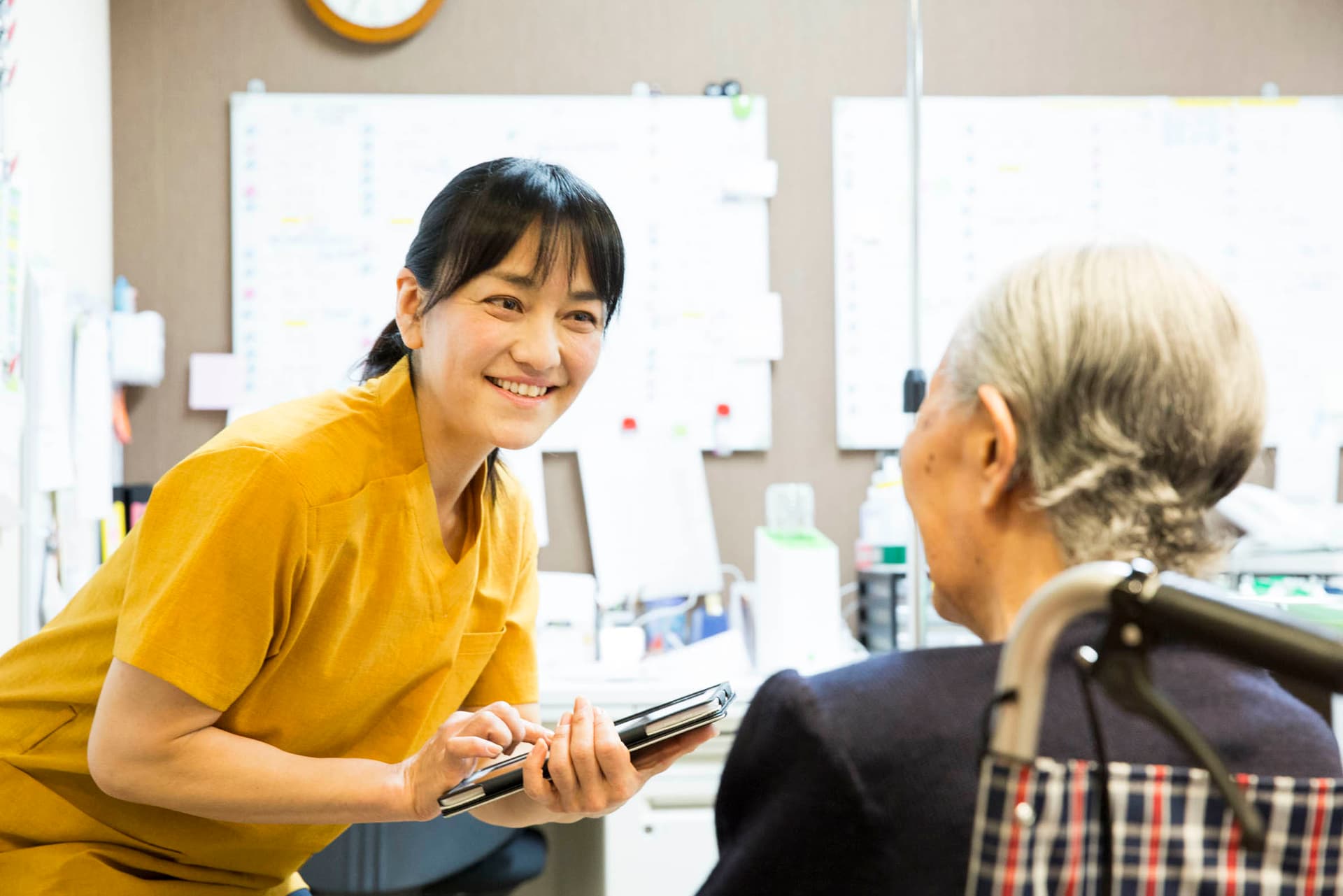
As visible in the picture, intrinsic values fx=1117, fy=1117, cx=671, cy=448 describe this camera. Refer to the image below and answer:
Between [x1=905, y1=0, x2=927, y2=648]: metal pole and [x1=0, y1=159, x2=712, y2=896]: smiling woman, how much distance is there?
732 mm

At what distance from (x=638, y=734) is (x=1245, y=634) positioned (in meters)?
0.62

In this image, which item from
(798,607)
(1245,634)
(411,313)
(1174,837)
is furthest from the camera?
(798,607)

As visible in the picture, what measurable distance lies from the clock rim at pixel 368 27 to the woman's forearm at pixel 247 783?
191cm

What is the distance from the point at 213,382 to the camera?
248 centimetres

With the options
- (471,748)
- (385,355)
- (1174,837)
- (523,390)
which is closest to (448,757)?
(471,748)

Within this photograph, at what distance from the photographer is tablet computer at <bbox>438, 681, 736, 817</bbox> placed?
93 centimetres

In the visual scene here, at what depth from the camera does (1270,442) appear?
2.68 metres

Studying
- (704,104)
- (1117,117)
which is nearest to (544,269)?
(704,104)

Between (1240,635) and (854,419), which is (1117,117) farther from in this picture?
(1240,635)

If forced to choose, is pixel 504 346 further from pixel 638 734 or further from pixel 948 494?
pixel 948 494

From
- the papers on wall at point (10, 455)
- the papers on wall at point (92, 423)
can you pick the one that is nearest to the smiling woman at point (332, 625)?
the papers on wall at point (10, 455)

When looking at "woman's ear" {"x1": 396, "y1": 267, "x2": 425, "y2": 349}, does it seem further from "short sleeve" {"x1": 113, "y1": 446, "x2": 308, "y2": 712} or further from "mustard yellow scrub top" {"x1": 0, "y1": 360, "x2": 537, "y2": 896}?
"short sleeve" {"x1": 113, "y1": 446, "x2": 308, "y2": 712}

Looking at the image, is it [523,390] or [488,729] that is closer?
[488,729]

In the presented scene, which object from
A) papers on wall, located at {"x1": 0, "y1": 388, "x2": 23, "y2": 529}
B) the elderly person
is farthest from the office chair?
the elderly person
